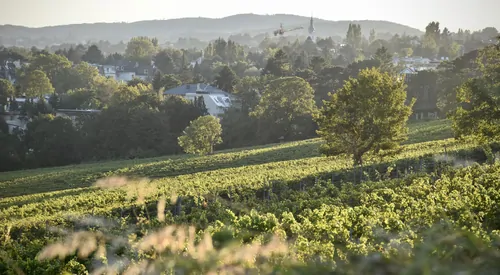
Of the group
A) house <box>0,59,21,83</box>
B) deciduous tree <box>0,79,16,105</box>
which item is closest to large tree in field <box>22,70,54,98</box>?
deciduous tree <box>0,79,16,105</box>

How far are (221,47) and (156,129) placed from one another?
8772 cm

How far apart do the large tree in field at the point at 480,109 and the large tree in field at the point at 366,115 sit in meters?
3.33

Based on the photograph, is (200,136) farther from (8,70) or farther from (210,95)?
(8,70)

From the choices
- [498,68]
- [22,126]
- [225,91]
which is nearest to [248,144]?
[225,91]

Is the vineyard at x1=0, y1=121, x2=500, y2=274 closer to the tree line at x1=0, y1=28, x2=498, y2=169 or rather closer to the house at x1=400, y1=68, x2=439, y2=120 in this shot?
the tree line at x1=0, y1=28, x2=498, y2=169

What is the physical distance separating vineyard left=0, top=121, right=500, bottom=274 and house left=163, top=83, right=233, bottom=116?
33.9 meters

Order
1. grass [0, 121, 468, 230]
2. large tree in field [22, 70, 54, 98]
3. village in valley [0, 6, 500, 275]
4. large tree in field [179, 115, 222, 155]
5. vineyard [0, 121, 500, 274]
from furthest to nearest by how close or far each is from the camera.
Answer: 1. large tree in field [22, 70, 54, 98]
2. large tree in field [179, 115, 222, 155]
3. grass [0, 121, 468, 230]
4. village in valley [0, 6, 500, 275]
5. vineyard [0, 121, 500, 274]

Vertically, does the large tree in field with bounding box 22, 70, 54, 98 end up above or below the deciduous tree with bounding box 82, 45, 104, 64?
below

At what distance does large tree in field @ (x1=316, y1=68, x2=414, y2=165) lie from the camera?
2752 cm

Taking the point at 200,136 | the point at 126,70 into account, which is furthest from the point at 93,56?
the point at 200,136

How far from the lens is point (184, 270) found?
10.1 feet

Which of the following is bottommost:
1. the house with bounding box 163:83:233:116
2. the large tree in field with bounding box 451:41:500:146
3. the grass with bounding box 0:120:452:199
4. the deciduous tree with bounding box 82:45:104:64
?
the grass with bounding box 0:120:452:199

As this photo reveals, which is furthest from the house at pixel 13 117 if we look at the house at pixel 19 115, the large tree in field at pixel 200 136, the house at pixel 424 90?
the house at pixel 424 90

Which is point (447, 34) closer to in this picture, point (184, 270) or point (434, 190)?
point (434, 190)
